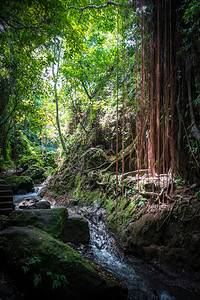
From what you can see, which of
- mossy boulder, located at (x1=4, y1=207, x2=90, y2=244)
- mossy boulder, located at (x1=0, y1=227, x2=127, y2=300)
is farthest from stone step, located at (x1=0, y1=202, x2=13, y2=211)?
mossy boulder, located at (x1=0, y1=227, x2=127, y2=300)

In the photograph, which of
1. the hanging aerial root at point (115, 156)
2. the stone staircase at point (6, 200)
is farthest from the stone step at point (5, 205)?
the hanging aerial root at point (115, 156)

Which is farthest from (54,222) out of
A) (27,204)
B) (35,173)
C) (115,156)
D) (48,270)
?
(35,173)

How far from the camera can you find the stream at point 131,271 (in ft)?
7.76

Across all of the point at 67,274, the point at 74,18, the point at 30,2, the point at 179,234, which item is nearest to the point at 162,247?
the point at 179,234

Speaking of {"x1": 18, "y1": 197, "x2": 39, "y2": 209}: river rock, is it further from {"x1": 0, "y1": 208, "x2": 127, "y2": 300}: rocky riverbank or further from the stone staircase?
{"x1": 0, "y1": 208, "x2": 127, "y2": 300}: rocky riverbank

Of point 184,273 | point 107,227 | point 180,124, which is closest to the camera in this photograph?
point 184,273

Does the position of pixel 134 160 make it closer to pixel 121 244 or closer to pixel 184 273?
pixel 121 244

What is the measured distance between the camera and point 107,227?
4.29 metres

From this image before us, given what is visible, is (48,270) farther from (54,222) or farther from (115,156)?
(115,156)

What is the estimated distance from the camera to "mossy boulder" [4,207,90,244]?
2.99 m

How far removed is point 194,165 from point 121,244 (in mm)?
2167

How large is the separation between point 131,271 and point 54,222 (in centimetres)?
158

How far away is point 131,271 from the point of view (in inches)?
113

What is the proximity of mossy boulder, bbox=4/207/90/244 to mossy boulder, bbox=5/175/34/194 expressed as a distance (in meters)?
6.09
